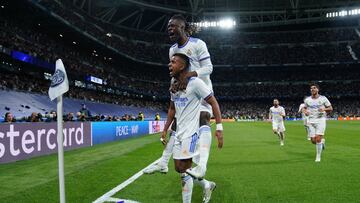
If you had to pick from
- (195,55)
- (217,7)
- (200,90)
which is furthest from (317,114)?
(217,7)

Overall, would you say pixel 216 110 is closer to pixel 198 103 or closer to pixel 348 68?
pixel 198 103

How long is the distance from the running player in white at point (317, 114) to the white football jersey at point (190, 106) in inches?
289

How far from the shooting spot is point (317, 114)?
11.3 metres

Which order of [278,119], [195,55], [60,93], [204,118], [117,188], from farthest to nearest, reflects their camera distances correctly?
[278,119]
[117,188]
[204,118]
[195,55]
[60,93]

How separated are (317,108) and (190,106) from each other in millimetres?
7666

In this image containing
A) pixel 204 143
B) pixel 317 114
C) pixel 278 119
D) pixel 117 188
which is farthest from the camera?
pixel 278 119

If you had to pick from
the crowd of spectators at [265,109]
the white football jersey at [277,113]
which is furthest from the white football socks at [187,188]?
the crowd of spectators at [265,109]

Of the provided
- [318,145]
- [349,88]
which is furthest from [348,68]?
[318,145]

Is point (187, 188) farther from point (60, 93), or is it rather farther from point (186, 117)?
point (60, 93)

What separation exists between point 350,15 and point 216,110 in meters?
71.3

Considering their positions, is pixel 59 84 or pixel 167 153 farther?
pixel 167 153

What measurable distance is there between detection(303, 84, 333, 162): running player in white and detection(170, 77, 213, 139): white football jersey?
289 inches

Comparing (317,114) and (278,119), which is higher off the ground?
(317,114)

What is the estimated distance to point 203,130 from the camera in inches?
219
